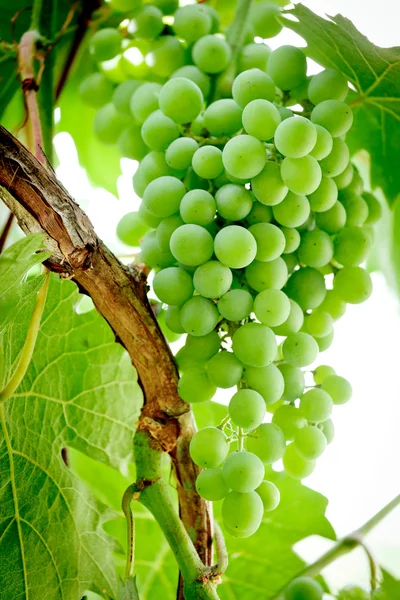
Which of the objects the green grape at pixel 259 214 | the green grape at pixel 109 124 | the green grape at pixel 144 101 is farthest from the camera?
the green grape at pixel 109 124

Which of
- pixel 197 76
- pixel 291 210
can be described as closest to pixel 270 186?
pixel 291 210

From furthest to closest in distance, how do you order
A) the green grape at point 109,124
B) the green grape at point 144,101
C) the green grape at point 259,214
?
the green grape at point 109,124
the green grape at point 144,101
the green grape at point 259,214

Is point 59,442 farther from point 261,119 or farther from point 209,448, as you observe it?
point 261,119

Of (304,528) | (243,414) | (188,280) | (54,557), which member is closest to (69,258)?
(188,280)

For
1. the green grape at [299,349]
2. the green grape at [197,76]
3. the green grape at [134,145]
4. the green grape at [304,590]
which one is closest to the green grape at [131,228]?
the green grape at [134,145]


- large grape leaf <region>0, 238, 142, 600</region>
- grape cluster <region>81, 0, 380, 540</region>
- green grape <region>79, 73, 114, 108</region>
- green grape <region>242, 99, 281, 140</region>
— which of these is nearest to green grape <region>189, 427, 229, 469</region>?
grape cluster <region>81, 0, 380, 540</region>

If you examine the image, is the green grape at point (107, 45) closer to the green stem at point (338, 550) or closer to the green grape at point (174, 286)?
the green grape at point (174, 286)
